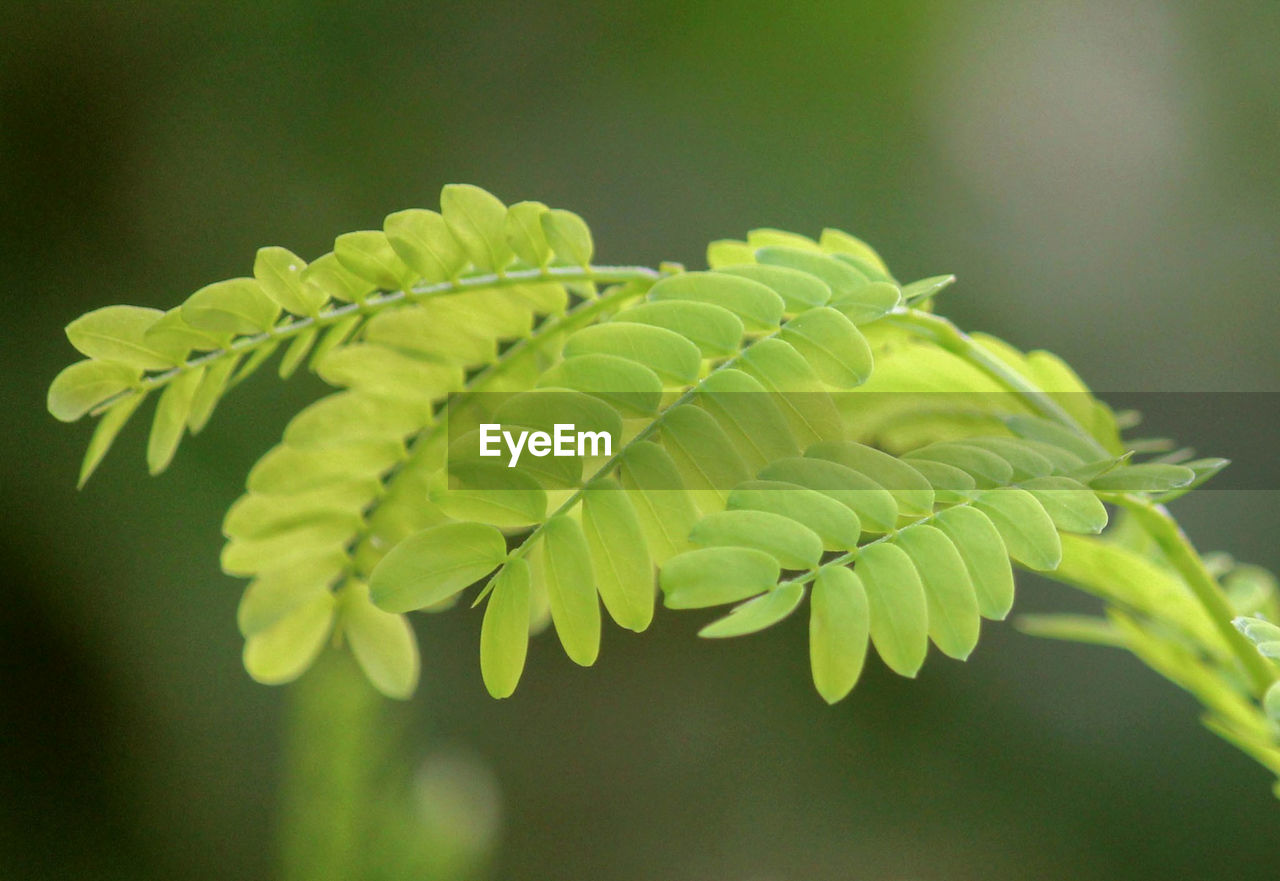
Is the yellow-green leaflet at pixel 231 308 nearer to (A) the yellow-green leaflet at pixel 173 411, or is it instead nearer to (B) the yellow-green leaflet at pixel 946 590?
(A) the yellow-green leaflet at pixel 173 411

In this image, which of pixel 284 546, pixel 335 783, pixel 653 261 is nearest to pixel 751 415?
pixel 284 546

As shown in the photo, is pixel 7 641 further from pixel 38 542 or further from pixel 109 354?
pixel 109 354

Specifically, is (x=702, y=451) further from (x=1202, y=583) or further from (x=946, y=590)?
(x=1202, y=583)

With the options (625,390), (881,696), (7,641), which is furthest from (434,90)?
(625,390)

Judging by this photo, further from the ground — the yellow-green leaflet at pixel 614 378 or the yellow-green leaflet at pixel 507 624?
the yellow-green leaflet at pixel 614 378

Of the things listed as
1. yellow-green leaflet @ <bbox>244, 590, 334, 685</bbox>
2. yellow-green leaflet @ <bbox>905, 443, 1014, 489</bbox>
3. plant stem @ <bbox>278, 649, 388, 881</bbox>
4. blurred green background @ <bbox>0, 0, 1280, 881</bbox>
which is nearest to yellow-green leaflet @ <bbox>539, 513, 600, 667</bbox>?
yellow-green leaflet @ <bbox>905, 443, 1014, 489</bbox>

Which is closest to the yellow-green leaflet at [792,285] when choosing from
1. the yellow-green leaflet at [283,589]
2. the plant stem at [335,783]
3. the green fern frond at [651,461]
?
the green fern frond at [651,461]

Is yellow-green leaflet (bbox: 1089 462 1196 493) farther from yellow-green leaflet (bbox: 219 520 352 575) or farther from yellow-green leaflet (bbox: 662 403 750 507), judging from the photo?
yellow-green leaflet (bbox: 219 520 352 575)
